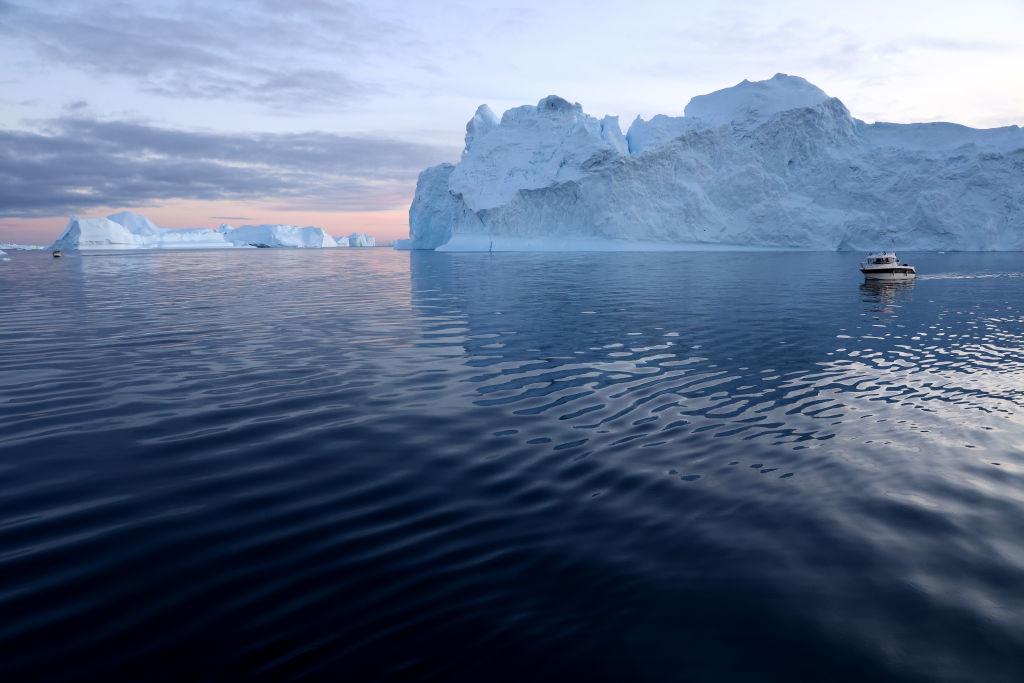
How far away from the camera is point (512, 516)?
554 centimetres

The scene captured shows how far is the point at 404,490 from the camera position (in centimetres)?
614

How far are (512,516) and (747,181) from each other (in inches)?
3569

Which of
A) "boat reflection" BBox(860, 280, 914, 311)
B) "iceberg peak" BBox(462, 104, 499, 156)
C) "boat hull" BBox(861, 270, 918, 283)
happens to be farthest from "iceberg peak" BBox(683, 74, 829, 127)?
"boat reflection" BBox(860, 280, 914, 311)

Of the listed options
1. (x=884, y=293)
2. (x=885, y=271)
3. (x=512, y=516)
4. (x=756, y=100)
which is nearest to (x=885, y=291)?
(x=884, y=293)

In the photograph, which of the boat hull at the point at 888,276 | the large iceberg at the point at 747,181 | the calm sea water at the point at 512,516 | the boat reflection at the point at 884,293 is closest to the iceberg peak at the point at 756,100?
the large iceberg at the point at 747,181

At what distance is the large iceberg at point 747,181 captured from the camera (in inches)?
3221

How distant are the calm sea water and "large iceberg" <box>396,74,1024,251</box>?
7471 cm

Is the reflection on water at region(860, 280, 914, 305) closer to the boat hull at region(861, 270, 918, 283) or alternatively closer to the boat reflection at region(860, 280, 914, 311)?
the boat reflection at region(860, 280, 914, 311)

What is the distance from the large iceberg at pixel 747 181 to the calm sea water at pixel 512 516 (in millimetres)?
74707

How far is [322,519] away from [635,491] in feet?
9.84

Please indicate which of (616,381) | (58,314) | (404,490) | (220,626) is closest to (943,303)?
(616,381)

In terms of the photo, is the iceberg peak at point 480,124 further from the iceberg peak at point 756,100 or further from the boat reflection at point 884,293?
the boat reflection at point 884,293

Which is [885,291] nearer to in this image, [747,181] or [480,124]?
[747,181]

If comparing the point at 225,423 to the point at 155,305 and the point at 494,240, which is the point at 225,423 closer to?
the point at 155,305
